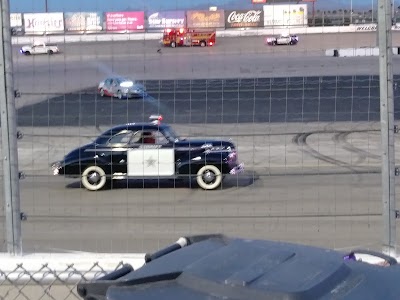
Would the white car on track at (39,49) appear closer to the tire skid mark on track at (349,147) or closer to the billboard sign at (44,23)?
the billboard sign at (44,23)

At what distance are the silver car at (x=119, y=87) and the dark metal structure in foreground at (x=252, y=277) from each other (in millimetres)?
6139

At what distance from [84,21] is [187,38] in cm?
130

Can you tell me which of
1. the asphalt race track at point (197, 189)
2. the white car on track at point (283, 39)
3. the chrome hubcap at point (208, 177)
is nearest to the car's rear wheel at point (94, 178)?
the asphalt race track at point (197, 189)

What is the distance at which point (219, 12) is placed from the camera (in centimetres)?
649

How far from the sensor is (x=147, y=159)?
7066 millimetres

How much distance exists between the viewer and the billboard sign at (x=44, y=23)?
6277 mm

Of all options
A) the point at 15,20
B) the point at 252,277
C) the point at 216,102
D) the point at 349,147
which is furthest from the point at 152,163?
the point at 349,147

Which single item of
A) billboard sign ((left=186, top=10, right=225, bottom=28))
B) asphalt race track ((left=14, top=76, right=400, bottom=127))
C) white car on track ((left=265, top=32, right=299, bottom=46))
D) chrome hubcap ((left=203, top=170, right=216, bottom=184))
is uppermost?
billboard sign ((left=186, top=10, right=225, bottom=28))

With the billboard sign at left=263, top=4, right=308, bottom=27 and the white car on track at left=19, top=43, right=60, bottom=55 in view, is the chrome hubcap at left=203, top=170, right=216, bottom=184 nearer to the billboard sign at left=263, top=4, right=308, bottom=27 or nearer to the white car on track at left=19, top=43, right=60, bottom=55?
the billboard sign at left=263, top=4, right=308, bottom=27

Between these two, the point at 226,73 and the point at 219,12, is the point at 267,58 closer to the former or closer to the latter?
the point at 226,73

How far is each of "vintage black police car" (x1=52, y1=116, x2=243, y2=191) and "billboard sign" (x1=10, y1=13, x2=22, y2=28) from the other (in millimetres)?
1717

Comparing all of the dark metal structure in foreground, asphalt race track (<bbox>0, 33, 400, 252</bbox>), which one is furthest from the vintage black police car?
the dark metal structure in foreground

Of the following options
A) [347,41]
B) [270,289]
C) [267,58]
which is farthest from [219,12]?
[270,289]

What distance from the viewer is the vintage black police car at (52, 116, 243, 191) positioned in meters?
7.18
